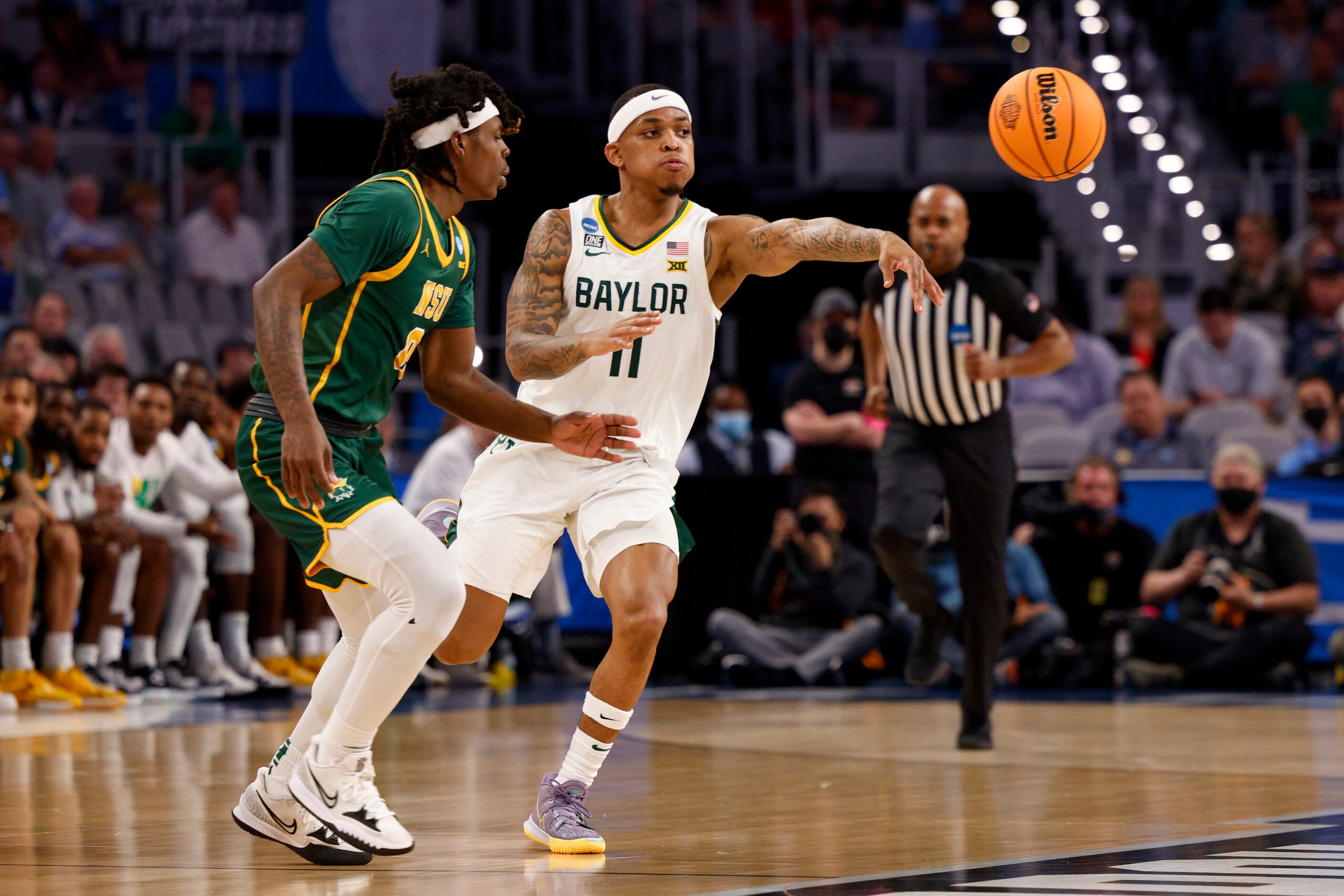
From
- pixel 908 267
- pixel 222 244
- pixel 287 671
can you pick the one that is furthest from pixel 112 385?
pixel 908 267

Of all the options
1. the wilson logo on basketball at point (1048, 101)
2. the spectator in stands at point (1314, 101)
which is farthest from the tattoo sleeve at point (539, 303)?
the spectator in stands at point (1314, 101)

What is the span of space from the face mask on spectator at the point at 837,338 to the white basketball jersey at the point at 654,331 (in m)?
6.84

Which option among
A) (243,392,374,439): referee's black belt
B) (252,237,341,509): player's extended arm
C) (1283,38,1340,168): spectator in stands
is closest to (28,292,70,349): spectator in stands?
(243,392,374,439): referee's black belt

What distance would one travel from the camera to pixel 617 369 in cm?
577

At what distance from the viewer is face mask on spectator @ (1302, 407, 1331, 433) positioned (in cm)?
1227

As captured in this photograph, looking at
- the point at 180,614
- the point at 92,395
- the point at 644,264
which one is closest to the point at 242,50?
the point at 92,395

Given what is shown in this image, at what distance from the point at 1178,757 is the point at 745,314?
33.3 ft

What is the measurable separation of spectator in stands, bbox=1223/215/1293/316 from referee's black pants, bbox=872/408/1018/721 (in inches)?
311

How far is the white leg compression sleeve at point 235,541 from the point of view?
11.4 metres

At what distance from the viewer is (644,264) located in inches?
227

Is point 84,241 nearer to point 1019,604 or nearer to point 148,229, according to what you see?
point 148,229

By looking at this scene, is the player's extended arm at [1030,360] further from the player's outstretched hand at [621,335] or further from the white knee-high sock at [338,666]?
the white knee-high sock at [338,666]

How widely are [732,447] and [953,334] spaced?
5.61m

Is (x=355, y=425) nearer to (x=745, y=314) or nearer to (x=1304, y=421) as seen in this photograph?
(x=1304, y=421)
